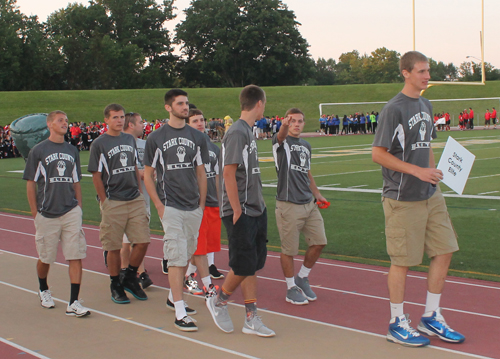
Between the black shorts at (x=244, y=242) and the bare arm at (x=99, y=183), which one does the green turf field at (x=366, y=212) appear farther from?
the bare arm at (x=99, y=183)

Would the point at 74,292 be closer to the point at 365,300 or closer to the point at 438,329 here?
the point at 365,300

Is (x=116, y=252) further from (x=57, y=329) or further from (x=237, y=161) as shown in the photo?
(x=237, y=161)

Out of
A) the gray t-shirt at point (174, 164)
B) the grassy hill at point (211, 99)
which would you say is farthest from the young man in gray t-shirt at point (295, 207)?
the grassy hill at point (211, 99)

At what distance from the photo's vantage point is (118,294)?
604 centimetres

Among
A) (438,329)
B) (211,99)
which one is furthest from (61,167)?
(211,99)

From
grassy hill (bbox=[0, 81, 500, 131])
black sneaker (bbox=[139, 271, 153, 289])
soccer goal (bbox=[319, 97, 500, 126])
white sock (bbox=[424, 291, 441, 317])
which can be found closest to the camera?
white sock (bbox=[424, 291, 441, 317])

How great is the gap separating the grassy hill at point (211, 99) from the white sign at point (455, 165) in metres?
49.0

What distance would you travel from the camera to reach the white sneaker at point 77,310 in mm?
5523

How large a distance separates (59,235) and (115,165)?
0.91m

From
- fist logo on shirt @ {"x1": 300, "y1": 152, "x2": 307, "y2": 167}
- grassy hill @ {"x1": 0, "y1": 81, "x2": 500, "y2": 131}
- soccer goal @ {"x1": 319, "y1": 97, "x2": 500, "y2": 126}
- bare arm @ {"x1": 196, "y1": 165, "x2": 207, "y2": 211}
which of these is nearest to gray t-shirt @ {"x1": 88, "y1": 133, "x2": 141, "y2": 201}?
bare arm @ {"x1": 196, "y1": 165, "x2": 207, "y2": 211}

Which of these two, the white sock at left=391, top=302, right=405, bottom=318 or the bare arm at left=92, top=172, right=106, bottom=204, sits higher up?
the bare arm at left=92, top=172, right=106, bottom=204

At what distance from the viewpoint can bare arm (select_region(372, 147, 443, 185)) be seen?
4316 mm

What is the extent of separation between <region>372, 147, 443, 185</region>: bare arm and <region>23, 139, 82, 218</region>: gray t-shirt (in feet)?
10.1

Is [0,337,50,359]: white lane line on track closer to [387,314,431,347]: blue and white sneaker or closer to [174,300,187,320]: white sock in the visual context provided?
[174,300,187,320]: white sock
